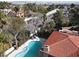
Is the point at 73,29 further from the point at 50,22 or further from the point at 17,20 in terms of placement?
the point at 17,20

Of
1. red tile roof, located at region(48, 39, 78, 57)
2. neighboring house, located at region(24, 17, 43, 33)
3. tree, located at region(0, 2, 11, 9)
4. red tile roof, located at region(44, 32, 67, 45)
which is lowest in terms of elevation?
red tile roof, located at region(48, 39, 78, 57)

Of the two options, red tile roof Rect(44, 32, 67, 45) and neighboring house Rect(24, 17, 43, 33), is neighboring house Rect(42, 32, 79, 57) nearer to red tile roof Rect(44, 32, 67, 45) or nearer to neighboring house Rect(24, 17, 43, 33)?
red tile roof Rect(44, 32, 67, 45)

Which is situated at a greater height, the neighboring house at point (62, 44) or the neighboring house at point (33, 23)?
the neighboring house at point (33, 23)

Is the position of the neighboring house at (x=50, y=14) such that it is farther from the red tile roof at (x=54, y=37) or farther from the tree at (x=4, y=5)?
the tree at (x=4, y=5)

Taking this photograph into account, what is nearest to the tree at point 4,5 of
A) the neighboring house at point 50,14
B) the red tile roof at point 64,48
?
the neighboring house at point 50,14

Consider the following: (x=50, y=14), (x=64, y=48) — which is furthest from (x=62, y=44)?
(x=50, y=14)

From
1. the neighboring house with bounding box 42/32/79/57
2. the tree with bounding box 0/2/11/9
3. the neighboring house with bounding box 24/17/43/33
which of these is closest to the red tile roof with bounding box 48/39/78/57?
the neighboring house with bounding box 42/32/79/57

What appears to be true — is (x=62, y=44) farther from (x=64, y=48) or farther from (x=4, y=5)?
(x=4, y=5)

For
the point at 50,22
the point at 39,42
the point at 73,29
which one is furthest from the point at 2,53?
the point at 73,29
